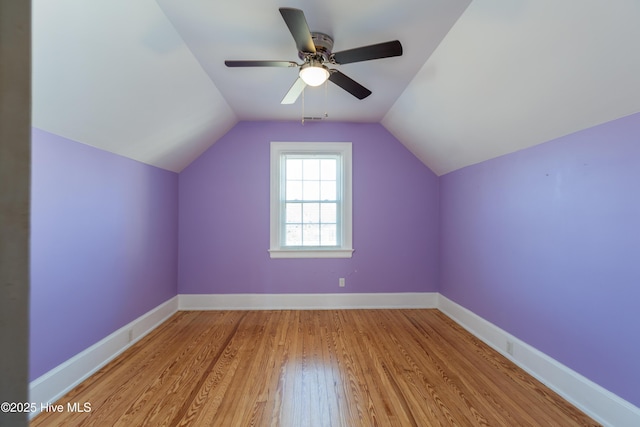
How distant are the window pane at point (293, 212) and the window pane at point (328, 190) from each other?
0.37 meters

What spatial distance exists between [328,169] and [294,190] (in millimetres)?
570

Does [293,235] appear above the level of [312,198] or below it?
below

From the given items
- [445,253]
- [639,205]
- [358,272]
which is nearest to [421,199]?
[445,253]

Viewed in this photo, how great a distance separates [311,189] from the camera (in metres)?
3.86

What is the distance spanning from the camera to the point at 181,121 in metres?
2.76

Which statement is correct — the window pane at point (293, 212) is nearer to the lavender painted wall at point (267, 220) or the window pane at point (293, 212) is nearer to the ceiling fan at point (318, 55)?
the lavender painted wall at point (267, 220)

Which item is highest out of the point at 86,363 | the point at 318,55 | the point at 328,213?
the point at 318,55

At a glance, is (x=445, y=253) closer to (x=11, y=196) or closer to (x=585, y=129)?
(x=585, y=129)

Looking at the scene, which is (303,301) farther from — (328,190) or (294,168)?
(294,168)

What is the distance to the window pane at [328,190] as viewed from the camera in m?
3.86

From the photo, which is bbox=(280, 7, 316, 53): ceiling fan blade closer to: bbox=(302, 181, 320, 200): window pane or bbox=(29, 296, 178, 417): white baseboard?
bbox=(302, 181, 320, 200): window pane

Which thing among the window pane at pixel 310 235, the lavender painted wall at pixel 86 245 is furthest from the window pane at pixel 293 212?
the lavender painted wall at pixel 86 245

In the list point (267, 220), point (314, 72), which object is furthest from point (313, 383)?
point (314, 72)

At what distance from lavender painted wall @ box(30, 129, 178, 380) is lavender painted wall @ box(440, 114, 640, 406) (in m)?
3.60
